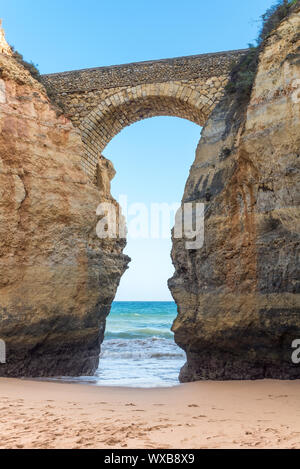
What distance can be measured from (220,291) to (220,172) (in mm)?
1849

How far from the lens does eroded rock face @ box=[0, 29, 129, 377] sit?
6.02 meters

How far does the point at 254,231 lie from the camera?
525 centimetres

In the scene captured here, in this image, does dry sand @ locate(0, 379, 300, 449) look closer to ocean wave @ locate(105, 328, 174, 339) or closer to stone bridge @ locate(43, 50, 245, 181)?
stone bridge @ locate(43, 50, 245, 181)

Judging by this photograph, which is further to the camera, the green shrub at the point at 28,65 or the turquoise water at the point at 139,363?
the green shrub at the point at 28,65

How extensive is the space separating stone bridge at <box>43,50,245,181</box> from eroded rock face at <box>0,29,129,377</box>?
2124mm

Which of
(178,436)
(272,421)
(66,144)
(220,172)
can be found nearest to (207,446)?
(178,436)

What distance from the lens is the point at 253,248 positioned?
17.1 feet

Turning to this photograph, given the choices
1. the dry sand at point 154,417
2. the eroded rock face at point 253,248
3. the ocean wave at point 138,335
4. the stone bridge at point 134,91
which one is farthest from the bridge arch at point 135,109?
the ocean wave at point 138,335

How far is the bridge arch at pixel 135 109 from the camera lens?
916 centimetres

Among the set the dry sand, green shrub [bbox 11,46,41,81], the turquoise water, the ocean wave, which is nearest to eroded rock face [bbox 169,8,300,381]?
the dry sand

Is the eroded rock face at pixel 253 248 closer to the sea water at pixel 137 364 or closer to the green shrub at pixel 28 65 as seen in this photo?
the sea water at pixel 137 364

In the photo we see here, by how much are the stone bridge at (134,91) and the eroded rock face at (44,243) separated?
83.6 inches

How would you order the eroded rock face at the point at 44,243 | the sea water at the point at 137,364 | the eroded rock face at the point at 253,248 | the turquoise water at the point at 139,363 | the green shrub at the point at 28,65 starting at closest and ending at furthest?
the eroded rock face at the point at 253,248 < the eroded rock face at the point at 44,243 < the sea water at the point at 137,364 < the turquoise water at the point at 139,363 < the green shrub at the point at 28,65

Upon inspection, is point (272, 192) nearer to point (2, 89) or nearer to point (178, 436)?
point (178, 436)
